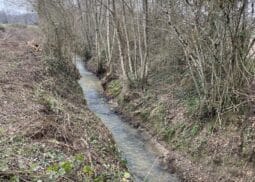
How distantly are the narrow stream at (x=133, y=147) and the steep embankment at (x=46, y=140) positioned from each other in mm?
1204

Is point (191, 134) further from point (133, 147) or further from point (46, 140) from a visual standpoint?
point (46, 140)

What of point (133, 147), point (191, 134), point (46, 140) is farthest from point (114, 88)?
point (46, 140)

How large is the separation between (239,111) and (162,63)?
844 centimetres

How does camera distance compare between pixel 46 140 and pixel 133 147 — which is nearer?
pixel 46 140

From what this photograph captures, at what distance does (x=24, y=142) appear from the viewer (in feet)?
26.8

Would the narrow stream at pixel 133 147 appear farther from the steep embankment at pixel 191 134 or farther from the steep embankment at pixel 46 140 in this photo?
the steep embankment at pixel 46 140

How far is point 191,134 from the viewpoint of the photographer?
41.0 ft

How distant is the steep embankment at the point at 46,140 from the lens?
21.6 ft

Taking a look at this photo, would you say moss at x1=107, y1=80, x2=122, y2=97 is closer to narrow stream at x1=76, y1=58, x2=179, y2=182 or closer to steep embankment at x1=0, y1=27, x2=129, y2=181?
narrow stream at x1=76, y1=58, x2=179, y2=182

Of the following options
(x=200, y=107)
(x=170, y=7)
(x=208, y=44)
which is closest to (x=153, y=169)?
(x=200, y=107)

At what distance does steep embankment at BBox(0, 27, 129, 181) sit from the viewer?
21.6ft

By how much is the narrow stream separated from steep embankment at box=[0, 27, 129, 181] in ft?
3.95

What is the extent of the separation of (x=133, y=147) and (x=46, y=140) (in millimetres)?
5106

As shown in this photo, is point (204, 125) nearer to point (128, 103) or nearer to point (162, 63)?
point (128, 103)
